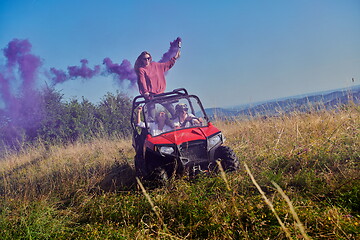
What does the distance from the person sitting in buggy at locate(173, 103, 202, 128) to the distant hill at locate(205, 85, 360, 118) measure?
181 cm

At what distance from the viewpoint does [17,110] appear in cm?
1560

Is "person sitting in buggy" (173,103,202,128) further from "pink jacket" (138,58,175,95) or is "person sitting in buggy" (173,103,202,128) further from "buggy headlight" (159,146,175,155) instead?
"pink jacket" (138,58,175,95)

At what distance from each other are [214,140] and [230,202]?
148cm

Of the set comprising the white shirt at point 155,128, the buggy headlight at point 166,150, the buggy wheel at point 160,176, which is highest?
the white shirt at point 155,128

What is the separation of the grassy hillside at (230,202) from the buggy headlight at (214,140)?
48 cm

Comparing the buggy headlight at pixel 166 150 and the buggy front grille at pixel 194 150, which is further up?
the buggy headlight at pixel 166 150

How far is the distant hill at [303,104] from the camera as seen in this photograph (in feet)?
21.8

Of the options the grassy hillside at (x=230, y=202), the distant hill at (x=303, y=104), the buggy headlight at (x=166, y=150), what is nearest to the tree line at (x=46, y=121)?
the distant hill at (x=303, y=104)

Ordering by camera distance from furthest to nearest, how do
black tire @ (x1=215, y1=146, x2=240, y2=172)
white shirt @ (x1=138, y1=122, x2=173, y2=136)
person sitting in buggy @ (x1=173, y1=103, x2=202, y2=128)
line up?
person sitting in buggy @ (x1=173, y1=103, x2=202, y2=128), white shirt @ (x1=138, y1=122, x2=173, y2=136), black tire @ (x1=215, y1=146, x2=240, y2=172)

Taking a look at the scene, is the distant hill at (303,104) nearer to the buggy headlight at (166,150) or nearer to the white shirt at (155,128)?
the white shirt at (155,128)

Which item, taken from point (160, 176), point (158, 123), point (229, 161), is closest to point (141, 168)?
point (160, 176)

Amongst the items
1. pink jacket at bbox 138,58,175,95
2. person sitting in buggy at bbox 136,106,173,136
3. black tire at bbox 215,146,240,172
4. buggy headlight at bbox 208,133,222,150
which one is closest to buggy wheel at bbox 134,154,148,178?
person sitting in buggy at bbox 136,106,173,136

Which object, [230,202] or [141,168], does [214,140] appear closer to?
[141,168]

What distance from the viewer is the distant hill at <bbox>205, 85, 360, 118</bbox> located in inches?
262
